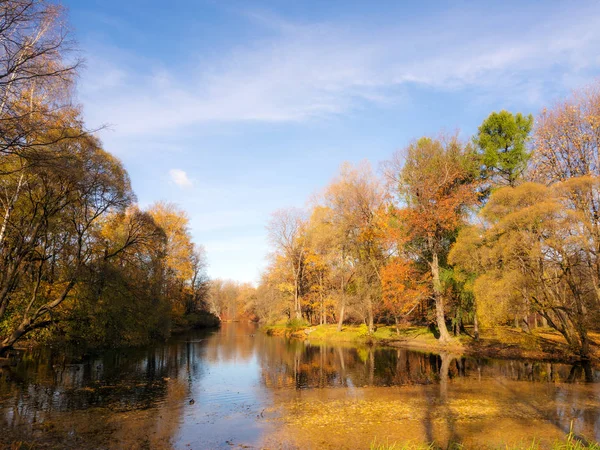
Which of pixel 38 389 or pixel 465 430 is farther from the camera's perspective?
pixel 38 389

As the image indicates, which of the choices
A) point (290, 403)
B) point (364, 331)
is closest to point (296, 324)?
point (364, 331)

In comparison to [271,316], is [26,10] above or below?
above

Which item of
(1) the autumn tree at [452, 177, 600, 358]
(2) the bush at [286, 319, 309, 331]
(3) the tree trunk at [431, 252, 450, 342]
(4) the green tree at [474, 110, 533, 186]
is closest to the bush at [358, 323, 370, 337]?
(3) the tree trunk at [431, 252, 450, 342]

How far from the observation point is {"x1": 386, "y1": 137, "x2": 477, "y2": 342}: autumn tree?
32.7m

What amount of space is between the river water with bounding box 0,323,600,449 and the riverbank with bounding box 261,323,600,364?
2480mm

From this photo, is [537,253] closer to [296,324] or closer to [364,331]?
[364,331]

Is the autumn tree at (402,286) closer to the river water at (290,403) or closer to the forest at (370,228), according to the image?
the forest at (370,228)

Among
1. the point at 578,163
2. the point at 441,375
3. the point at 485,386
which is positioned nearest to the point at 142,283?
the point at 441,375

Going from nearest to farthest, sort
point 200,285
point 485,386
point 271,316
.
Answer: point 485,386 → point 271,316 → point 200,285

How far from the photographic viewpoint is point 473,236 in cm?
2847

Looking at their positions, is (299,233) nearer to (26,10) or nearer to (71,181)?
(71,181)

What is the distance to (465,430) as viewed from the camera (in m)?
10.9

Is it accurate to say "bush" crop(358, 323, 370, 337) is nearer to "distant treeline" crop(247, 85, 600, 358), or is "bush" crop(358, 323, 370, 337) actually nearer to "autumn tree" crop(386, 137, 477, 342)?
"distant treeline" crop(247, 85, 600, 358)

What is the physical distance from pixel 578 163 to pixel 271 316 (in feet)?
138
